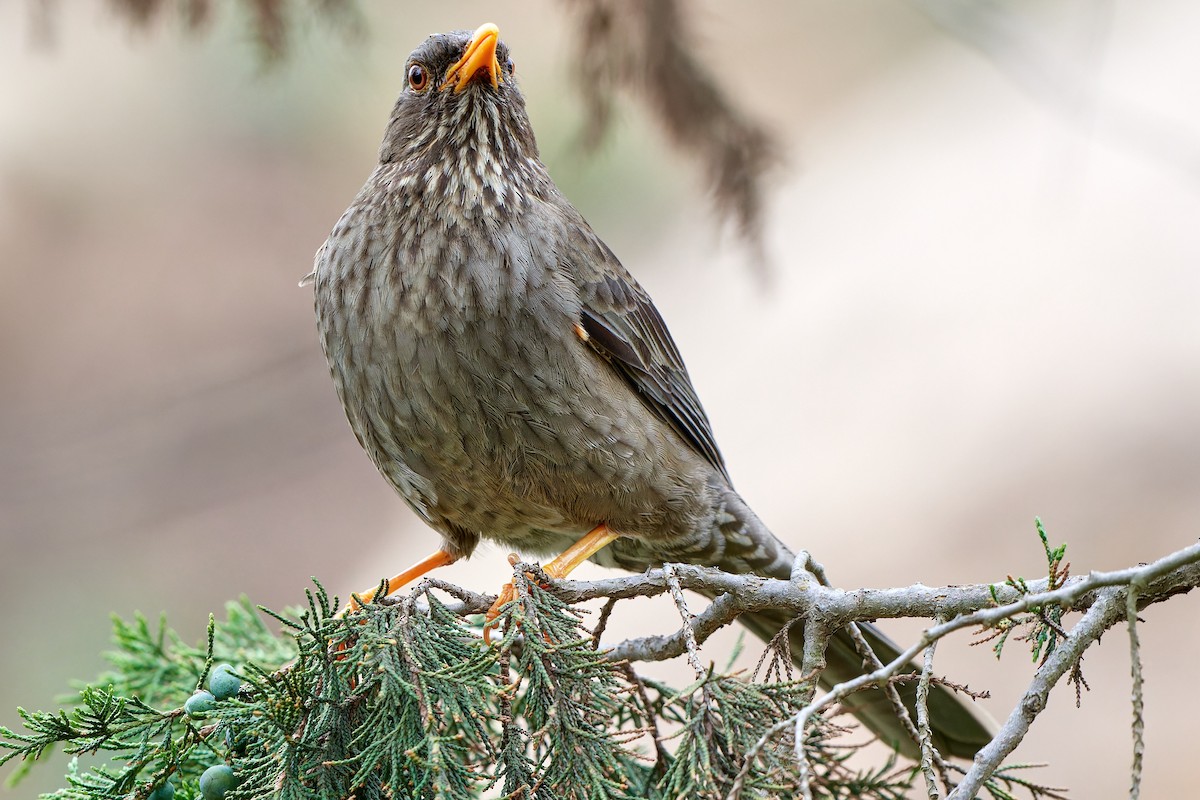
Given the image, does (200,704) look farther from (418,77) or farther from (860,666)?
(418,77)

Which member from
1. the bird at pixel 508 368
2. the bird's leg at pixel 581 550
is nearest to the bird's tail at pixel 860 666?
the bird at pixel 508 368

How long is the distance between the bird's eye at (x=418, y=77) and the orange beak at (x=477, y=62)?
0.12 metres

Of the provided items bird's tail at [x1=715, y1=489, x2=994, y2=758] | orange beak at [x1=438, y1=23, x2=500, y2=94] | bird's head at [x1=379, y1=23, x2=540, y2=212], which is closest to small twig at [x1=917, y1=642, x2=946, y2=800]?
bird's tail at [x1=715, y1=489, x2=994, y2=758]

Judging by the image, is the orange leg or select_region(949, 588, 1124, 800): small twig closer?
select_region(949, 588, 1124, 800): small twig

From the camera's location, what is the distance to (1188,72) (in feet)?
38.0

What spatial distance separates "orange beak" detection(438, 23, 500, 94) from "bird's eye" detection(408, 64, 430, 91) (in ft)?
0.40

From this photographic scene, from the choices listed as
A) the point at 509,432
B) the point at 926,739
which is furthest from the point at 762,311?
the point at 926,739

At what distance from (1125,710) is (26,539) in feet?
31.4

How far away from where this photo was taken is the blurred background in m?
8.08

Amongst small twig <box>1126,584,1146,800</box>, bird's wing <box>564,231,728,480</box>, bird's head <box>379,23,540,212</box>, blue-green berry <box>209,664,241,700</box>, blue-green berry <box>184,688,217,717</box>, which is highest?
bird's head <box>379,23,540,212</box>

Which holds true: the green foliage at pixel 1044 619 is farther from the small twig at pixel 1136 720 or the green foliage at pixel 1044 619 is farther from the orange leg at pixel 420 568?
the orange leg at pixel 420 568

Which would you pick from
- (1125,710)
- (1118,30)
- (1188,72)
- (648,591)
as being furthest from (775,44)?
(648,591)

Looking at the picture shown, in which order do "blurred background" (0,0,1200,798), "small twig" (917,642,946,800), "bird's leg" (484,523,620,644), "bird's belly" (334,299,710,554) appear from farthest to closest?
"blurred background" (0,0,1200,798), "bird's leg" (484,523,620,644), "bird's belly" (334,299,710,554), "small twig" (917,642,946,800)

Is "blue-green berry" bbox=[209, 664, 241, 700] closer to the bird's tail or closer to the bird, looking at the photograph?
the bird
